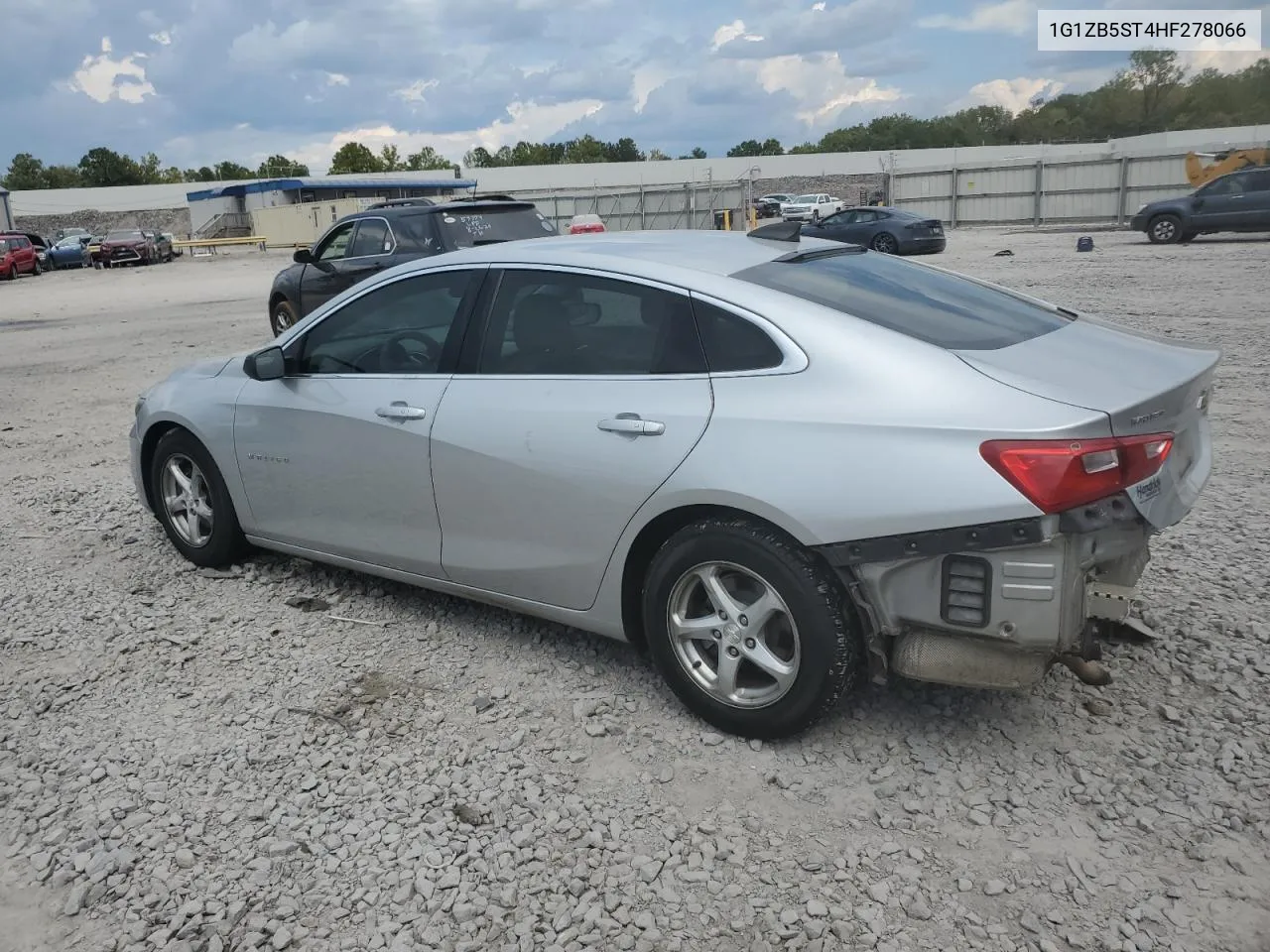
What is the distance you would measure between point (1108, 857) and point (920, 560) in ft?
3.05

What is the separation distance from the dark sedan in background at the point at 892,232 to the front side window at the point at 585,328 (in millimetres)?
22979

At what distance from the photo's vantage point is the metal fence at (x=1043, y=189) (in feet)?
116

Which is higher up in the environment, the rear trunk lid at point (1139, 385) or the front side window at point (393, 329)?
the front side window at point (393, 329)

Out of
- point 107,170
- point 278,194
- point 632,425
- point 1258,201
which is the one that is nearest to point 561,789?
point 632,425

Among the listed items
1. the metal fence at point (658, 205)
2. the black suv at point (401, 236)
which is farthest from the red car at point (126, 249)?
the black suv at point (401, 236)

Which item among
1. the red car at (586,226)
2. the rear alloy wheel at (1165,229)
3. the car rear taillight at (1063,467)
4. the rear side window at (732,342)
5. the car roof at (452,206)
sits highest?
the car roof at (452,206)

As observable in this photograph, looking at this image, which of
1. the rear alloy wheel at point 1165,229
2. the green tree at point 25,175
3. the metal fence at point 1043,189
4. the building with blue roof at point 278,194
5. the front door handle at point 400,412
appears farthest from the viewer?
the green tree at point 25,175

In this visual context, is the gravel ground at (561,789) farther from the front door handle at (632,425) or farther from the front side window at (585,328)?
the front side window at (585,328)

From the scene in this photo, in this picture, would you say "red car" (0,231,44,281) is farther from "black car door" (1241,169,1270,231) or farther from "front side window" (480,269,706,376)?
"front side window" (480,269,706,376)

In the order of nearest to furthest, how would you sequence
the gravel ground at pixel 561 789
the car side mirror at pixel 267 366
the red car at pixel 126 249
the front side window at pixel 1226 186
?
the gravel ground at pixel 561 789 → the car side mirror at pixel 267 366 → the front side window at pixel 1226 186 → the red car at pixel 126 249

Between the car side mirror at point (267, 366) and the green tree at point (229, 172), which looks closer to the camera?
the car side mirror at point (267, 366)

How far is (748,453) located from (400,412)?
1.60 metres

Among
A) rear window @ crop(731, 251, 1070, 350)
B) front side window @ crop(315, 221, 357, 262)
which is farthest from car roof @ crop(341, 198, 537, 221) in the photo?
rear window @ crop(731, 251, 1070, 350)

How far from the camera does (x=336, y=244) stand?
12977 mm
